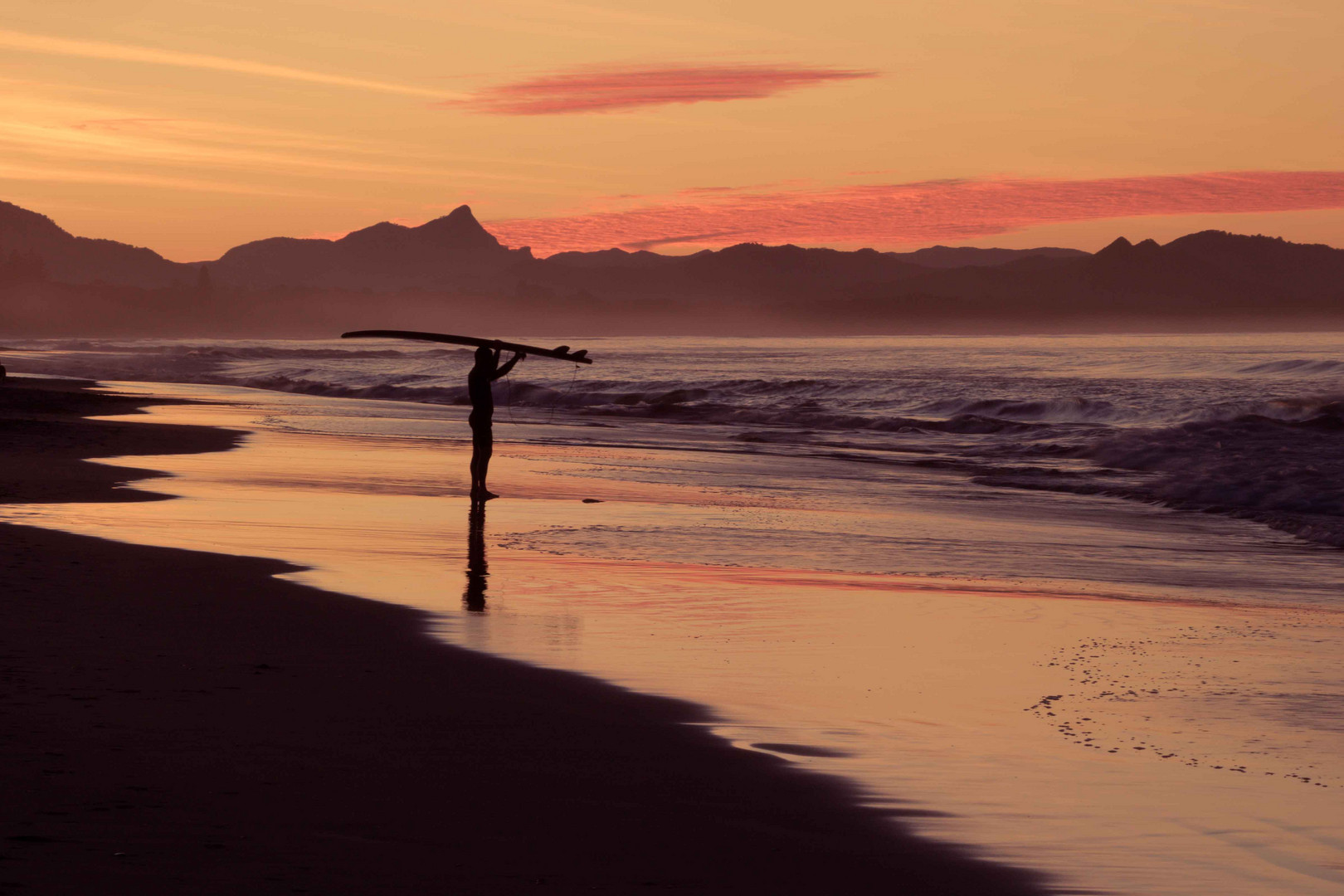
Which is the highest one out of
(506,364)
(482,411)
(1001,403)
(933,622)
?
(506,364)

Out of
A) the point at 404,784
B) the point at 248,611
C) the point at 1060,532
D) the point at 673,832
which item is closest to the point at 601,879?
the point at 673,832

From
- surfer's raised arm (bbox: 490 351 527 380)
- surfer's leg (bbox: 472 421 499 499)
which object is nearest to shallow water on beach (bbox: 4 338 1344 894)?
surfer's leg (bbox: 472 421 499 499)

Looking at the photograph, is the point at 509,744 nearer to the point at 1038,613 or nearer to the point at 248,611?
the point at 248,611

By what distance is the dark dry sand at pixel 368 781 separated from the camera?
424 cm

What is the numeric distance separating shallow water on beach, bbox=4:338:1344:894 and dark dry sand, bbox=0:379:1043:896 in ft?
1.38

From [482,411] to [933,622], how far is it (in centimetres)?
884

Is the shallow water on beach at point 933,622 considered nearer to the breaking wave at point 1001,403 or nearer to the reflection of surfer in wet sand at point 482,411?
the reflection of surfer in wet sand at point 482,411

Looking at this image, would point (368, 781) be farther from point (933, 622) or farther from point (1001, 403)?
point (1001, 403)

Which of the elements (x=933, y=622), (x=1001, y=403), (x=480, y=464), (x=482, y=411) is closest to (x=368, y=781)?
(x=933, y=622)

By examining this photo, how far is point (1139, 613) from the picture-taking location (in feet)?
31.2

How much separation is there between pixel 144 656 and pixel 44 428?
19.7 metres

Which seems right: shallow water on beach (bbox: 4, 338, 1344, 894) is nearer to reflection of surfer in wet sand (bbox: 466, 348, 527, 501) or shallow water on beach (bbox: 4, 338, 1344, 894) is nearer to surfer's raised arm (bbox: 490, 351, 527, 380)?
reflection of surfer in wet sand (bbox: 466, 348, 527, 501)

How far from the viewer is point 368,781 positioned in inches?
203

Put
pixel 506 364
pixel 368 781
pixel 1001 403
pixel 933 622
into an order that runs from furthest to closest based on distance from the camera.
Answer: pixel 1001 403
pixel 506 364
pixel 933 622
pixel 368 781
